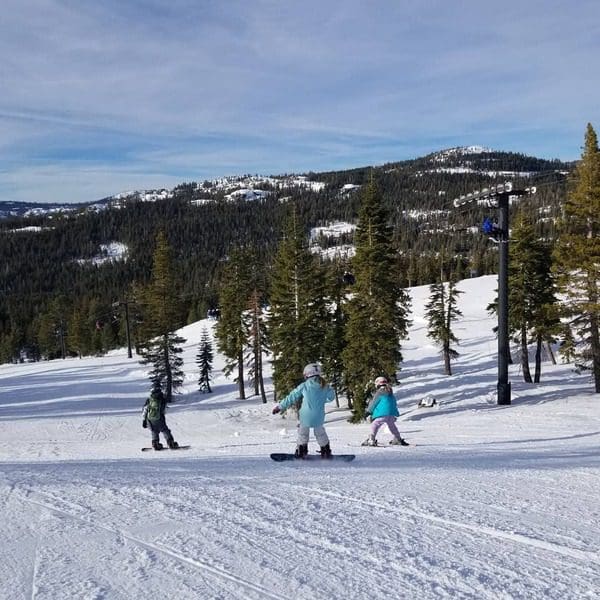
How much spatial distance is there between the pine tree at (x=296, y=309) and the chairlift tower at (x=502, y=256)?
1262 centimetres

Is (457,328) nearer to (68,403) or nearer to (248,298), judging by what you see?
(248,298)

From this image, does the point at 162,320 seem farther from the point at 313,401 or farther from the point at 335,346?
the point at 313,401

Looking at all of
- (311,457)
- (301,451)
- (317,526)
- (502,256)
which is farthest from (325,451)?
(502,256)

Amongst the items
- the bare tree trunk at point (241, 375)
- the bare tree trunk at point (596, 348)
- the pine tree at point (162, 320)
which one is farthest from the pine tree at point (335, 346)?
the pine tree at point (162, 320)

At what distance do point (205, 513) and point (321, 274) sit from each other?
2698 cm

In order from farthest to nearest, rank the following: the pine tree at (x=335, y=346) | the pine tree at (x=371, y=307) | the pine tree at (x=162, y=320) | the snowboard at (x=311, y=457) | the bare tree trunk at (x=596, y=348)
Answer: the pine tree at (x=162, y=320), the pine tree at (x=335, y=346), the pine tree at (x=371, y=307), the bare tree trunk at (x=596, y=348), the snowboard at (x=311, y=457)

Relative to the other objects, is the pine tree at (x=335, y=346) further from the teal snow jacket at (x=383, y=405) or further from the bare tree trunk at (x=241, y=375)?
the teal snow jacket at (x=383, y=405)

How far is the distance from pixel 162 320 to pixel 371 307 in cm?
2165

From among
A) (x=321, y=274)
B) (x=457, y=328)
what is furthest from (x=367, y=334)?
(x=457, y=328)

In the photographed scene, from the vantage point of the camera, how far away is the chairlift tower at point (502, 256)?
1996 centimetres

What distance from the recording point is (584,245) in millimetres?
21516

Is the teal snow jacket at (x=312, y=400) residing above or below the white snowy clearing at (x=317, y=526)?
above

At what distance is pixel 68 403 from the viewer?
1673 inches

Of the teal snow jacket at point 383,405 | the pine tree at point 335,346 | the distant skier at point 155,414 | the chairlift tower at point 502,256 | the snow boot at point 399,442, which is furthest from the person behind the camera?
the pine tree at point 335,346
